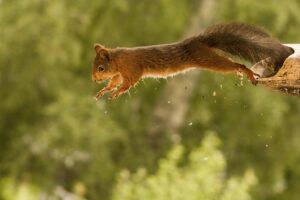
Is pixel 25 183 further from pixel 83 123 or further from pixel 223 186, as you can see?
pixel 223 186

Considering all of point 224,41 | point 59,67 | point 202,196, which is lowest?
point 224,41

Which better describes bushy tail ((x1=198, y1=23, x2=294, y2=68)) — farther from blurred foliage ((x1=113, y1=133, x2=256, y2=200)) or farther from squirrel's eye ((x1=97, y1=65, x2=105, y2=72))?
blurred foliage ((x1=113, y1=133, x2=256, y2=200))

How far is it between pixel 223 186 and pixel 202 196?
1.56 ft

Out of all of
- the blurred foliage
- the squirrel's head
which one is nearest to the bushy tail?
the squirrel's head

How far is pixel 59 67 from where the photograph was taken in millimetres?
9188

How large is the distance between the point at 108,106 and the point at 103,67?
665 cm

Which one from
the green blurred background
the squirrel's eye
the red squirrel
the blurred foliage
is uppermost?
the green blurred background

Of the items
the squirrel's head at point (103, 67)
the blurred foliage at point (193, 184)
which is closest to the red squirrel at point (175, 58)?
the squirrel's head at point (103, 67)

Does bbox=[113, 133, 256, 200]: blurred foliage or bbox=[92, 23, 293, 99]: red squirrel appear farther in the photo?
bbox=[113, 133, 256, 200]: blurred foliage

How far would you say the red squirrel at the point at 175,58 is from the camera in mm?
2709

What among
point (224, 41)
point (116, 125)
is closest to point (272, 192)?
point (116, 125)

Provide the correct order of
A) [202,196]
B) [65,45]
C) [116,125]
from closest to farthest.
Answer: [202,196], [65,45], [116,125]

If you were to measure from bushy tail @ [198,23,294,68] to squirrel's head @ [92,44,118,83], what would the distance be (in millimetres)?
285

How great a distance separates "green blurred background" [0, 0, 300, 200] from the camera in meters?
8.95
